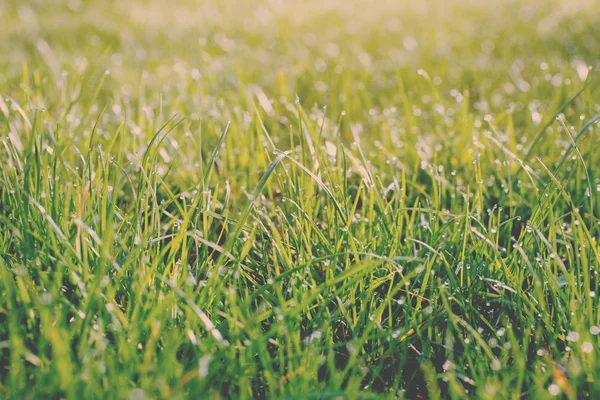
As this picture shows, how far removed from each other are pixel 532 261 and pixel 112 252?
37.0 inches

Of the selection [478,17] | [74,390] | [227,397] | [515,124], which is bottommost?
[227,397]

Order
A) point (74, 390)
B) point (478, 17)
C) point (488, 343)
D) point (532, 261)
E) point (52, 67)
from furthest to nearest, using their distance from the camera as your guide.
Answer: point (478, 17) → point (52, 67) → point (532, 261) → point (488, 343) → point (74, 390)

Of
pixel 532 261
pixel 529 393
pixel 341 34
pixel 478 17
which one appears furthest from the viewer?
pixel 478 17

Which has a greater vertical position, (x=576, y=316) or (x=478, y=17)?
(x=478, y=17)

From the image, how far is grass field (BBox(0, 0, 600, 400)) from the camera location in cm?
105

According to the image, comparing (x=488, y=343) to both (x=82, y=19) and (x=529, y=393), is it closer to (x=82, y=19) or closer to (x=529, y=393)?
Answer: (x=529, y=393)

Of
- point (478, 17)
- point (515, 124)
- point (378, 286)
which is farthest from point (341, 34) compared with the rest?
point (378, 286)

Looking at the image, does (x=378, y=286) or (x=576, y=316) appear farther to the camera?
(x=378, y=286)

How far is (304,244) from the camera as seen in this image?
140 cm

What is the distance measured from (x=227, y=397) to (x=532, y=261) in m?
0.74

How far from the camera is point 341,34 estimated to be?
4.25 meters

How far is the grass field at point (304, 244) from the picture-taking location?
1050 millimetres

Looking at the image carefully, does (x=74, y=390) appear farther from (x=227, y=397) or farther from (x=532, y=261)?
(x=532, y=261)

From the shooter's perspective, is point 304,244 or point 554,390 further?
point 304,244
